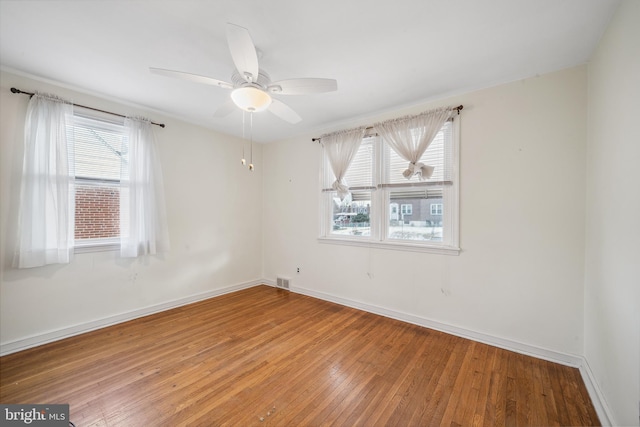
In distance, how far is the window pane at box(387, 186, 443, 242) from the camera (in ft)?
9.76

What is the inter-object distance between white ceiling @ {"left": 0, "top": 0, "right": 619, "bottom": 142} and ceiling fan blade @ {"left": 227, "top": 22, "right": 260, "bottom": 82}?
316mm

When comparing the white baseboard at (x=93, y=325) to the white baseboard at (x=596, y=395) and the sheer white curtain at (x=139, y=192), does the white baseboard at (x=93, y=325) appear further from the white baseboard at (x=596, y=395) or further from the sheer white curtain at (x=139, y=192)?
the white baseboard at (x=596, y=395)

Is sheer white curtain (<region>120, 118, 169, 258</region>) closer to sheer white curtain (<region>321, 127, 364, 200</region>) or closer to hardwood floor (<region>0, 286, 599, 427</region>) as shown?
hardwood floor (<region>0, 286, 599, 427</region>)

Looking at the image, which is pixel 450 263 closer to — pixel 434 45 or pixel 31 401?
pixel 434 45

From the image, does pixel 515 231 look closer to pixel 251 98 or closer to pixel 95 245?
pixel 251 98

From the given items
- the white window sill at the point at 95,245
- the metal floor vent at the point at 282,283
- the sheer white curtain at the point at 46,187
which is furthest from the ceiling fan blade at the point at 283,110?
the metal floor vent at the point at 282,283

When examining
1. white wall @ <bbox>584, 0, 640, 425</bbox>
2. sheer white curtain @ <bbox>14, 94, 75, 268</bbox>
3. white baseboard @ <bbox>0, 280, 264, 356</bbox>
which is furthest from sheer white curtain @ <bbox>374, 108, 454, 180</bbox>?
sheer white curtain @ <bbox>14, 94, 75, 268</bbox>

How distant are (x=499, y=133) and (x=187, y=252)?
428 cm

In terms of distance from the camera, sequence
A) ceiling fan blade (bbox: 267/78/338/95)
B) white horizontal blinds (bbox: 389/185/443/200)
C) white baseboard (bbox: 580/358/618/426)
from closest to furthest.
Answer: white baseboard (bbox: 580/358/618/426), ceiling fan blade (bbox: 267/78/338/95), white horizontal blinds (bbox: 389/185/443/200)

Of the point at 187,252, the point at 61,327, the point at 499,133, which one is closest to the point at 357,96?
the point at 499,133

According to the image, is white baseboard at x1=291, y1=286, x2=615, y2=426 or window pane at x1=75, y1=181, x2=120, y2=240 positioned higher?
window pane at x1=75, y1=181, x2=120, y2=240

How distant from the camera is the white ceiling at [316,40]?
1.63m

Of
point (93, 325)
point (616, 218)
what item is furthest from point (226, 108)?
point (616, 218)

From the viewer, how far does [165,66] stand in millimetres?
2285
